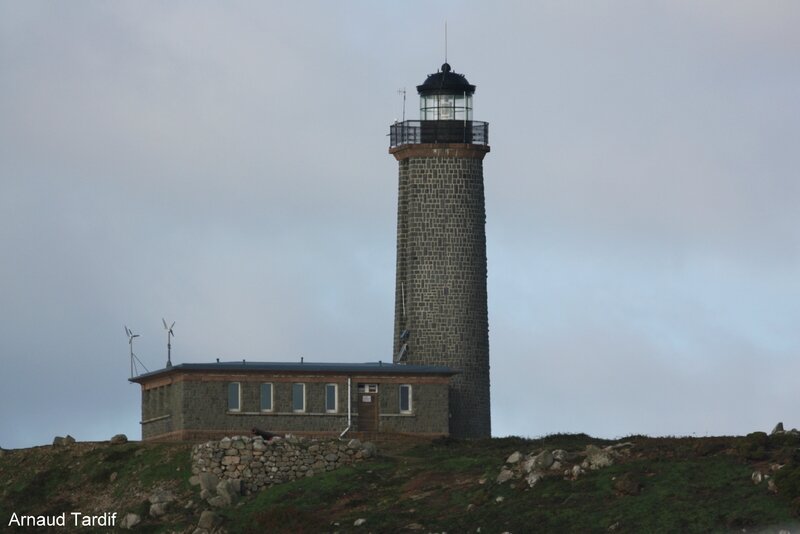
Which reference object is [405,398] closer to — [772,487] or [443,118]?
[443,118]

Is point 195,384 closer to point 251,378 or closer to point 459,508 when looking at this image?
point 251,378

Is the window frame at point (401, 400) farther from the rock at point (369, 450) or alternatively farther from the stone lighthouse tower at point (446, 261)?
the rock at point (369, 450)

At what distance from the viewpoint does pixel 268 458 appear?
7631 cm

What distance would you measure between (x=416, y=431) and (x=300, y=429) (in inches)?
185

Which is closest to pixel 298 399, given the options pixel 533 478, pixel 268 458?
pixel 268 458

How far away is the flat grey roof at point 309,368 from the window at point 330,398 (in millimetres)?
623

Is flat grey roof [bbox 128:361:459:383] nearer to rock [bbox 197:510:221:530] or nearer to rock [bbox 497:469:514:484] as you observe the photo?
rock [bbox 197:510:221:530]

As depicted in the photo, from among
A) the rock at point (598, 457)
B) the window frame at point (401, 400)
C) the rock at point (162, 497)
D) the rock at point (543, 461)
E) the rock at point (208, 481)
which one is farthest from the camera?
the window frame at point (401, 400)

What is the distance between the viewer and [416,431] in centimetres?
8506

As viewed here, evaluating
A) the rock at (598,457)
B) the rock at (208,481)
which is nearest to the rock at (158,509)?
the rock at (208,481)

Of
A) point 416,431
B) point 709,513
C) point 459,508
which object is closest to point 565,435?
point 416,431

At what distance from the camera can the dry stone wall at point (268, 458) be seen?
7594 cm

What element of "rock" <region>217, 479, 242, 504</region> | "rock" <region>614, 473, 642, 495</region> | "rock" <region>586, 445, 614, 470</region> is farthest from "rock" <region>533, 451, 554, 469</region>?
"rock" <region>217, 479, 242, 504</region>

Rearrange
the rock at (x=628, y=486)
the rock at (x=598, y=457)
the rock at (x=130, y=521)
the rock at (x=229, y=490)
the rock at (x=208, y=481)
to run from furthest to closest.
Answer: the rock at (x=208, y=481), the rock at (x=229, y=490), the rock at (x=130, y=521), the rock at (x=598, y=457), the rock at (x=628, y=486)
